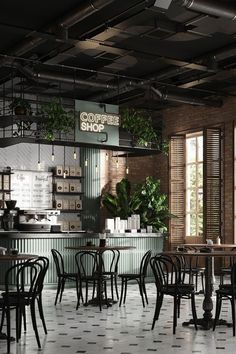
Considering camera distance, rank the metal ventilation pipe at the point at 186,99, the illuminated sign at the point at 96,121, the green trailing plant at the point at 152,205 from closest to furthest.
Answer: the illuminated sign at the point at 96,121, the metal ventilation pipe at the point at 186,99, the green trailing plant at the point at 152,205

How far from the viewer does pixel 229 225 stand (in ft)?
44.5

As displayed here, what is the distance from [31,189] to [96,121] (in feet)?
13.2

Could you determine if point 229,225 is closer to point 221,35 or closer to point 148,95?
point 148,95

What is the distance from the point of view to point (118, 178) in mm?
16047

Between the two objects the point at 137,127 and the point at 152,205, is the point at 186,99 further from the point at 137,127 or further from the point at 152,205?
the point at 152,205

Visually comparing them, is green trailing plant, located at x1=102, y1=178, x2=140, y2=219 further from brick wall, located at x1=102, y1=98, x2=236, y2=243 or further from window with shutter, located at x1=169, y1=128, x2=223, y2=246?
window with shutter, located at x1=169, y1=128, x2=223, y2=246

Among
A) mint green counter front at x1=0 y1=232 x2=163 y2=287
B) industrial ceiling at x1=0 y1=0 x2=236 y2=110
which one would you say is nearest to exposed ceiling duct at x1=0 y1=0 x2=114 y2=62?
industrial ceiling at x1=0 y1=0 x2=236 y2=110

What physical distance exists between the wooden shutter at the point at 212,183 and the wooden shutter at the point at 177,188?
138 cm

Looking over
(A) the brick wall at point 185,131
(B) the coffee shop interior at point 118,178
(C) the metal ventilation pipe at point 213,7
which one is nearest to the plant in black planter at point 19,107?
(B) the coffee shop interior at point 118,178

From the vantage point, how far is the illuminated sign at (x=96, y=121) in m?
11.1

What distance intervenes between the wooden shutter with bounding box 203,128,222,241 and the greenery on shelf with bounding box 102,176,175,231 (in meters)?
1.10

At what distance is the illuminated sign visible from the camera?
36.6ft

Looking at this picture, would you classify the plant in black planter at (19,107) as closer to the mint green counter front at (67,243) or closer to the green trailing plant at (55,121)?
the green trailing plant at (55,121)

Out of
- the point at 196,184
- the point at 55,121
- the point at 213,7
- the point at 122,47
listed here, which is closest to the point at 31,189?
the point at 196,184
